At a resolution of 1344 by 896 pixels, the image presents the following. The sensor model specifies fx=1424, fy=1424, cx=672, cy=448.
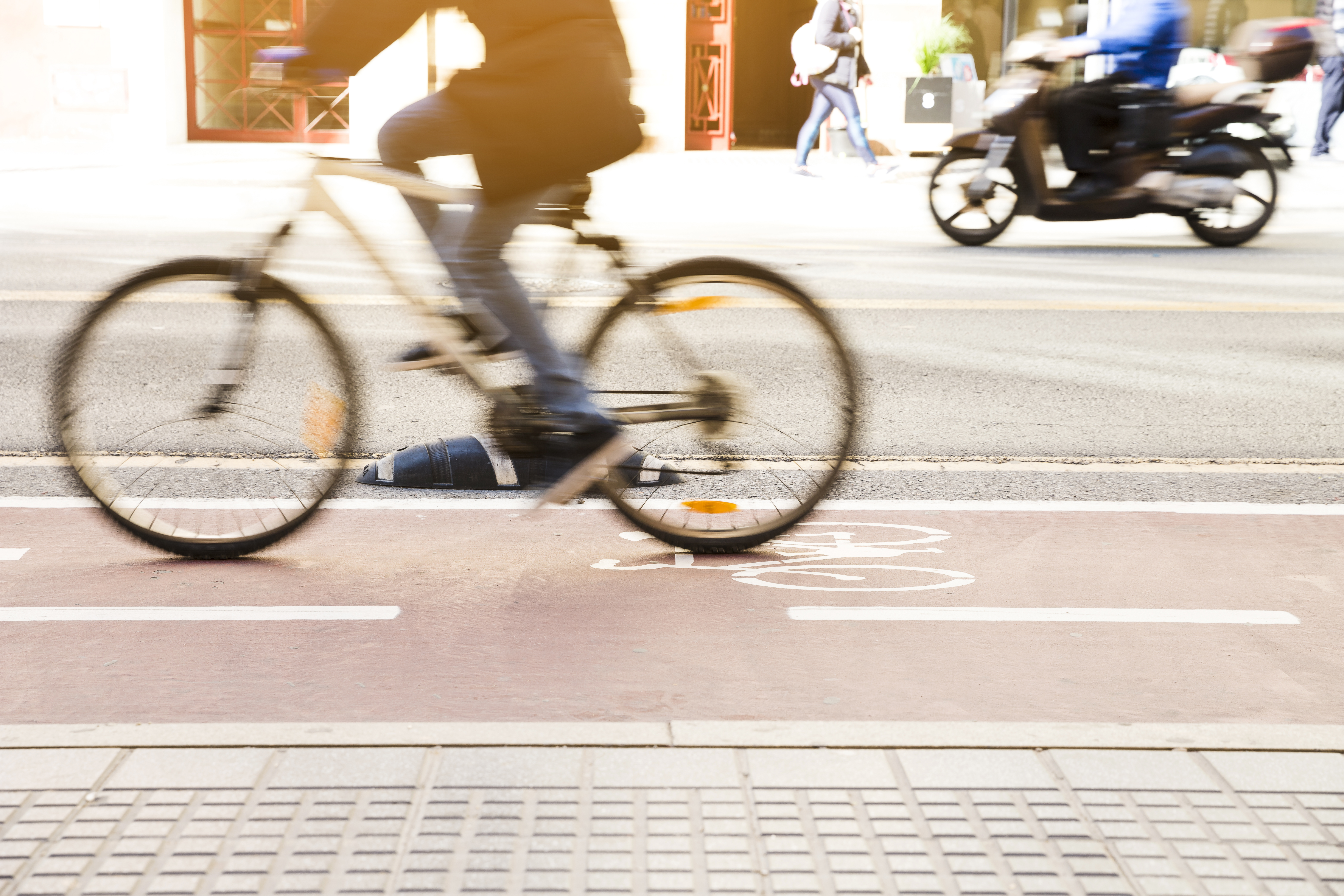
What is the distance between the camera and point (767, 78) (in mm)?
27781

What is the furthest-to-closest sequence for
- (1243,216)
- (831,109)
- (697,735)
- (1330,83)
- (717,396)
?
1. (1330,83)
2. (831,109)
3. (1243,216)
4. (717,396)
5. (697,735)

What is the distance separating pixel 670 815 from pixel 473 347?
1.48 metres

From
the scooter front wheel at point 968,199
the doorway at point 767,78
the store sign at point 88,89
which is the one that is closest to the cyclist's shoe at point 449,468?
the scooter front wheel at point 968,199

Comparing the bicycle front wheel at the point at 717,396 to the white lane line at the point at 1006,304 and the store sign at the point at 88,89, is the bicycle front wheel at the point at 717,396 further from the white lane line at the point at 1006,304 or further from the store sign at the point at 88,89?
the store sign at the point at 88,89

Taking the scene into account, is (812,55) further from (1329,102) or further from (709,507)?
(709,507)

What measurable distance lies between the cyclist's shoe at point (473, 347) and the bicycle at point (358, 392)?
24mm

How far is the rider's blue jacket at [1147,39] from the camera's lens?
9.21 m

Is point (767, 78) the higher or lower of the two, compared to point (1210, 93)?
higher

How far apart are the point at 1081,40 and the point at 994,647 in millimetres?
7234

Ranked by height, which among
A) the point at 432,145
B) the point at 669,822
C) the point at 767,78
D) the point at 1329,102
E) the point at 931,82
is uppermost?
the point at 767,78

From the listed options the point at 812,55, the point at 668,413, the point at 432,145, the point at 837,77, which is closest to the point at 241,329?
the point at 432,145

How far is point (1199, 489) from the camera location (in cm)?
460

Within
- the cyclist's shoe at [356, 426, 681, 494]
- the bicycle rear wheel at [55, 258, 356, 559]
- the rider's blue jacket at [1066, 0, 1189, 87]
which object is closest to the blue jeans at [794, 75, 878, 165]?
the rider's blue jacket at [1066, 0, 1189, 87]

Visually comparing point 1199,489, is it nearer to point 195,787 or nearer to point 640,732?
point 640,732
